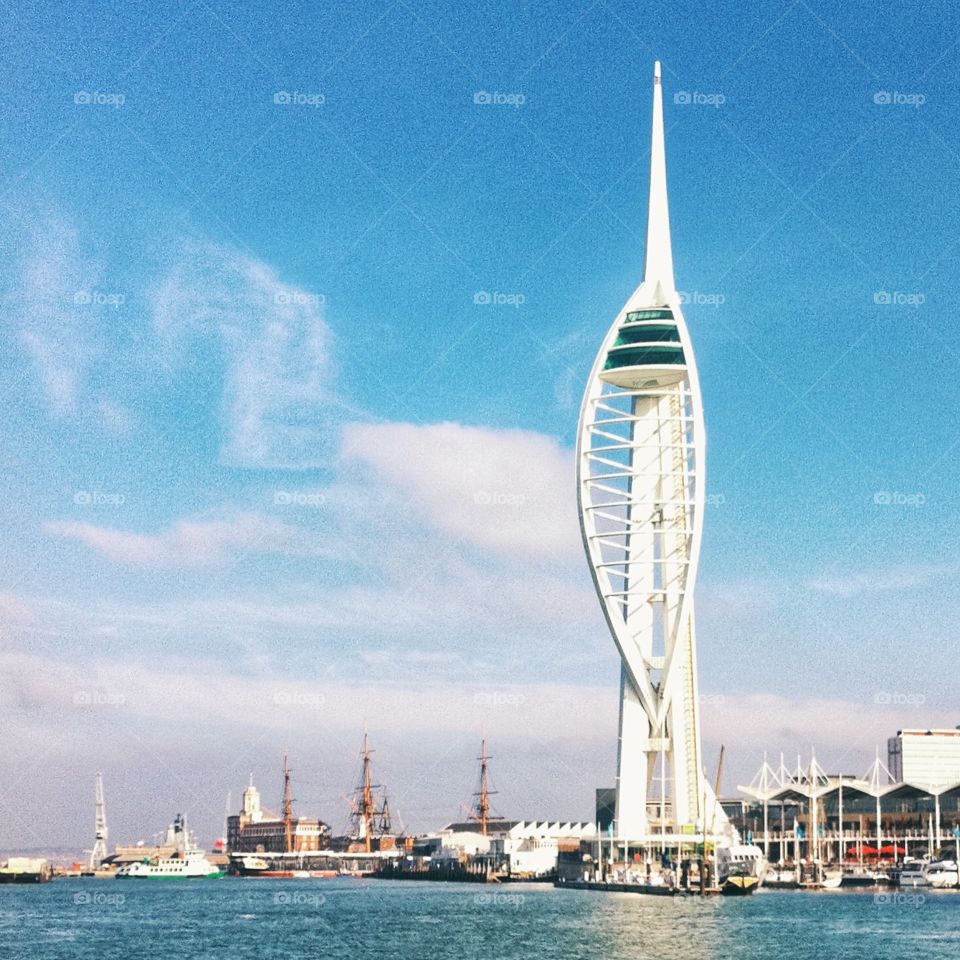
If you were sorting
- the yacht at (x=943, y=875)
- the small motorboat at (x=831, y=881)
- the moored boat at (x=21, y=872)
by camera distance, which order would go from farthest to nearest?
the moored boat at (x=21, y=872)
the yacht at (x=943, y=875)
the small motorboat at (x=831, y=881)

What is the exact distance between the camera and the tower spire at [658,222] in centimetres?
10869

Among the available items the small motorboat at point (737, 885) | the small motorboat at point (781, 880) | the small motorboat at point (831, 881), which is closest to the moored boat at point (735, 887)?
the small motorboat at point (737, 885)

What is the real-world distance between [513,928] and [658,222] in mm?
58011

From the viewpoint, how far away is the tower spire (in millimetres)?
108688

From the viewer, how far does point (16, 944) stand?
62.1 m

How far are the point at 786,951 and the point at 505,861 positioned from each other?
11117 cm

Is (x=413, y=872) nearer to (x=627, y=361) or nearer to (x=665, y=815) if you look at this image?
(x=665, y=815)

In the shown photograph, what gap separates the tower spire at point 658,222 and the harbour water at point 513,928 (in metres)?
38.9

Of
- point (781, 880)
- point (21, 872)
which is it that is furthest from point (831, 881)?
point (21, 872)

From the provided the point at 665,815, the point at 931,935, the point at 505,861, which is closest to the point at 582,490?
the point at 665,815

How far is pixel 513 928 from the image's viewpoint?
66.1 m

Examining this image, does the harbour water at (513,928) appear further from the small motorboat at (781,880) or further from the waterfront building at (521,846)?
the waterfront building at (521,846)

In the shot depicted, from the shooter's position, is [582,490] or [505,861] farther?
[505,861]

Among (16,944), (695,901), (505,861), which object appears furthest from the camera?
(505,861)
